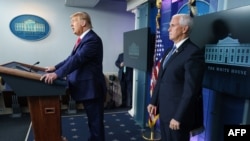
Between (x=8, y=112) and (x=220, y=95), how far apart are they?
3883mm

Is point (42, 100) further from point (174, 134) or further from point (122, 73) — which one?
point (122, 73)

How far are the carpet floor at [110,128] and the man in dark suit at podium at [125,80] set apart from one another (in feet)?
2.11

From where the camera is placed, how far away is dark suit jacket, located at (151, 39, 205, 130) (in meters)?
1.31

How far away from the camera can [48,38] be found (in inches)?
167

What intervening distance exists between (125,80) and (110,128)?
1.37 meters

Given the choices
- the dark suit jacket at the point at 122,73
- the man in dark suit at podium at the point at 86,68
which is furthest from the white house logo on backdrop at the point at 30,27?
the man in dark suit at podium at the point at 86,68

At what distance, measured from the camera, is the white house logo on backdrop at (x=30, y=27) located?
3995 millimetres

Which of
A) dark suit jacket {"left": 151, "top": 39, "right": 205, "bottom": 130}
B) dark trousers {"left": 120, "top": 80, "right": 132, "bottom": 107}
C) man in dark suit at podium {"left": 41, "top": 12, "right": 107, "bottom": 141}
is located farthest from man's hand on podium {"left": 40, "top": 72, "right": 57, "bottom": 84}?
dark trousers {"left": 120, "top": 80, "right": 132, "bottom": 107}

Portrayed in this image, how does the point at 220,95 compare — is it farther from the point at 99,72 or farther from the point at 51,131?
the point at 51,131

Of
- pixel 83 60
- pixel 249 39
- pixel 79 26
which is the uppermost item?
pixel 79 26

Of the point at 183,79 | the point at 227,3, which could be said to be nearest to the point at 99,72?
the point at 183,79

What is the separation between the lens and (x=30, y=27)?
13.4ft

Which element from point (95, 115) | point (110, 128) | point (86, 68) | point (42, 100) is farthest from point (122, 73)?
point (42, 100)

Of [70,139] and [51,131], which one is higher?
[51,131]
